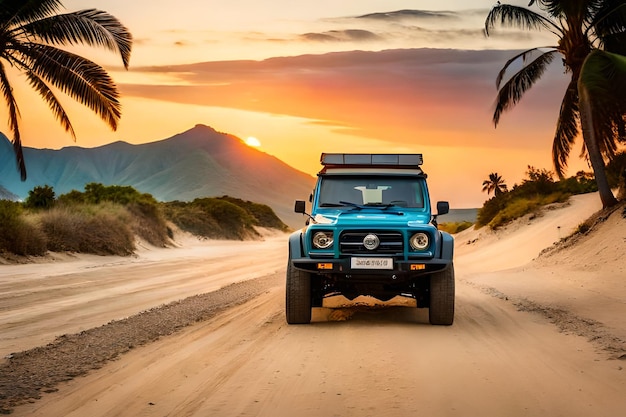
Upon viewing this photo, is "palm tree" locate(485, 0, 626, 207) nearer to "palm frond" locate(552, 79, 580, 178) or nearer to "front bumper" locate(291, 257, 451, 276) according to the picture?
"palm frond" locate(552, 79, 580, 178)

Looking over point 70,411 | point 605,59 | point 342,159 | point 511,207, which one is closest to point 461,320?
point 342,159

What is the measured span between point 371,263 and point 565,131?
21006 millimetres

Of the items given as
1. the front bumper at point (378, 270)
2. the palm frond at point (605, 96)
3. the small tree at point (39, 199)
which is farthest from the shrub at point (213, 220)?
the front bumper at point (378, 270)

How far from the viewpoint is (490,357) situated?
27.9ft

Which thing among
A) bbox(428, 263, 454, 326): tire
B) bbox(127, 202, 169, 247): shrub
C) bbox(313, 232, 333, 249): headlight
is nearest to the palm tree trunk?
bbox(428, 263, 454, 326): tire

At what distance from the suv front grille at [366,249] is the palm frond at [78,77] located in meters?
14.5

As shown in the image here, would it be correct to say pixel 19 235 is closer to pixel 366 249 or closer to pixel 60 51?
pixel 60 51

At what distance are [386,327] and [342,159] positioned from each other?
3011mm

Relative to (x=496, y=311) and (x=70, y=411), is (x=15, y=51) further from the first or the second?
(x=70, y=411)

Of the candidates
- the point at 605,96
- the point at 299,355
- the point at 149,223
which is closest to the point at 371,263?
the point at 299,355

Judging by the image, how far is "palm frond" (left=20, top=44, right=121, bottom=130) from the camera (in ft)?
75.4

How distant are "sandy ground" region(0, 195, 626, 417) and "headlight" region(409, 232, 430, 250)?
121 centimetres

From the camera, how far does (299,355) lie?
8.62 meters

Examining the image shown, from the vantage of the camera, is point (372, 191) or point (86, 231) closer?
point (372, 191)
